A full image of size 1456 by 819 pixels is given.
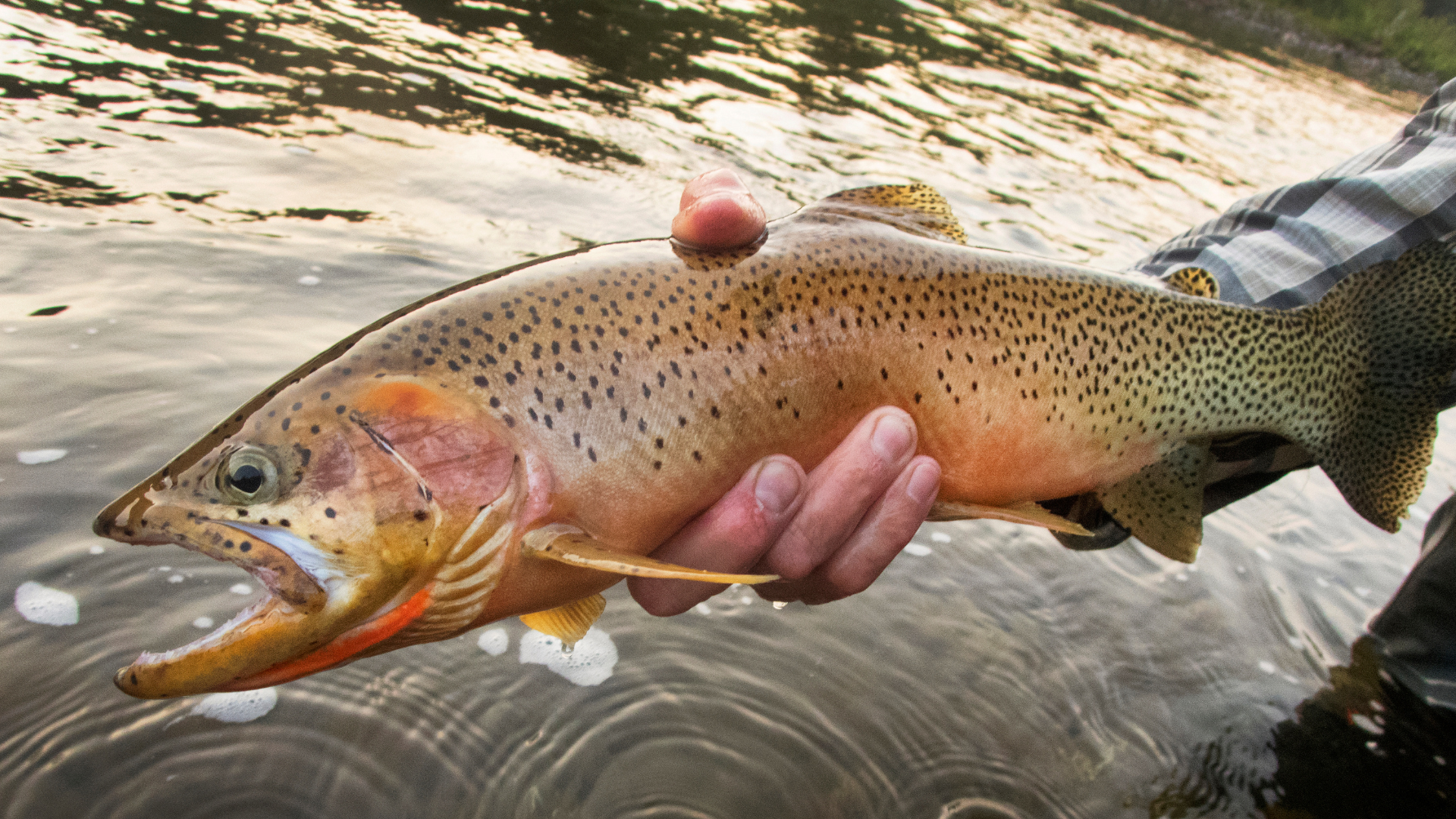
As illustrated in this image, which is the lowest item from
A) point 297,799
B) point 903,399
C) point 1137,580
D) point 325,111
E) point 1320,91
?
point 297,799

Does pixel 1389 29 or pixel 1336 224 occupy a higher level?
pixel 1389 29

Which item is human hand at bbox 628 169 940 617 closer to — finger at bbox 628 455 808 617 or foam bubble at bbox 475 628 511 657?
finger at bbox 628 455 808 617

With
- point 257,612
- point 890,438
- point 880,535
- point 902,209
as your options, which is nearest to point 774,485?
point 890,438

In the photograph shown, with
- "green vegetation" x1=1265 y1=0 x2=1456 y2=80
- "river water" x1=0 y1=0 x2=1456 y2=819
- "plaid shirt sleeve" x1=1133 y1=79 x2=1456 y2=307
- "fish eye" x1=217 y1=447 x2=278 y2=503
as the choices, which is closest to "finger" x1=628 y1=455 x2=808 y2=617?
"fish eye" x1=217 y1=447 x2=278 y2=503

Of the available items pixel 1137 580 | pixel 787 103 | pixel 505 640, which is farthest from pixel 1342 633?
pixel 787 103

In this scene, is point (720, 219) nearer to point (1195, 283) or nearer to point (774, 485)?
point (774, 485)

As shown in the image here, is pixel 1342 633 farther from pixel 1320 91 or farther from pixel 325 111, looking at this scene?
pixel 1320 91
